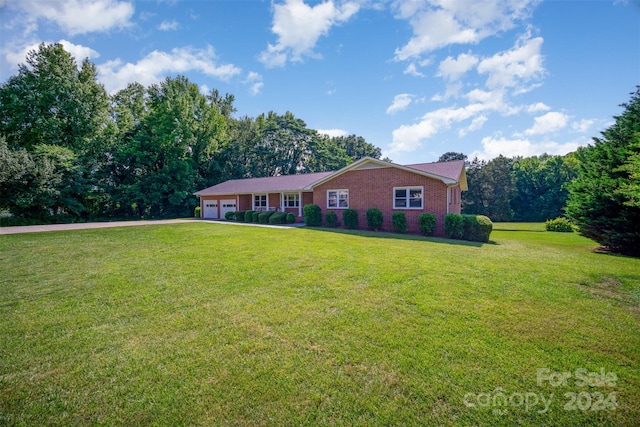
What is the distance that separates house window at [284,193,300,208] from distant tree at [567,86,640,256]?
17.2m

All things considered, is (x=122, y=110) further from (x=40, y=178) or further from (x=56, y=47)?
(x=40, y=178)

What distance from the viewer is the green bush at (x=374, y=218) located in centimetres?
1602

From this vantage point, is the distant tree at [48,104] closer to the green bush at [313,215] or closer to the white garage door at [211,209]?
the white garage door at [211,209]

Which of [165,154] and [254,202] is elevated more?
[165,154]

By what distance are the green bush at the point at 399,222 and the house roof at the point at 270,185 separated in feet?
25.5

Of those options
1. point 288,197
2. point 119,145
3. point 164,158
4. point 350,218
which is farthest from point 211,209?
point 350,218

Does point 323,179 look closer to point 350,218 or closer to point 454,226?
point 350,218

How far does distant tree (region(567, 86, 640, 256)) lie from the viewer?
1029 centimetres

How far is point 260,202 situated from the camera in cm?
2509

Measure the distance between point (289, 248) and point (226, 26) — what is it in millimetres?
9370

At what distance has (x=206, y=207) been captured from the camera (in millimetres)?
28938

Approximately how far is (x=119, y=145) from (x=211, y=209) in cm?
1210

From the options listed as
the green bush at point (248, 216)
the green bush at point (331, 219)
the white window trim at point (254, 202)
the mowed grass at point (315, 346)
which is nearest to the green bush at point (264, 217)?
the green bush at point (248, 216)

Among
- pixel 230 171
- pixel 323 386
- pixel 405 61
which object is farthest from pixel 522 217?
pixel 323 386
